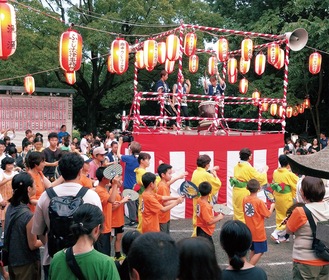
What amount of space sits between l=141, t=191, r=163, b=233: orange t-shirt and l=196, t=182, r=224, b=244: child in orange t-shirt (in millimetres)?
557

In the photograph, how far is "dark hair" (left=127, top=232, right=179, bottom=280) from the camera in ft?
7.02

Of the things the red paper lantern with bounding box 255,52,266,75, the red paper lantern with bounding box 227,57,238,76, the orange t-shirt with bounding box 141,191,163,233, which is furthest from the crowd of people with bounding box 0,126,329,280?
the red paper lantern with bounding box 227,57,238,76

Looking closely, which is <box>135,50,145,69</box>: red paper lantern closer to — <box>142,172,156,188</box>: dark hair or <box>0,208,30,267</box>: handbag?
<box>142,172,156,188</box>: dark hair

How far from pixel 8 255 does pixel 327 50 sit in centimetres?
1726

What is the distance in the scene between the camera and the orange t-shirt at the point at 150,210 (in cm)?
575

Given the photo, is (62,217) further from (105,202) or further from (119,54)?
(119,54)

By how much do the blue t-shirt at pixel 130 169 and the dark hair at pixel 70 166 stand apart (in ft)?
17.7

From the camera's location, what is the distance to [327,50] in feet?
59.3

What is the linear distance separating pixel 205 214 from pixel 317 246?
1.97m

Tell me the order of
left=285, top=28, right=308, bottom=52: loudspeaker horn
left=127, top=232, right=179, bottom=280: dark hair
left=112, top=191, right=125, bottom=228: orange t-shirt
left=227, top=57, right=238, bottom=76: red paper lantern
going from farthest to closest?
left=227, top=57, right=238, bottom=76: red paper lantern → left=285, top=28, right=308, bottom=52: loudspeaker horn → left=112, top=191, right=125, bottom=228: orange t-shirt → left=127, top=232, right=179, bottom=280: dark hair

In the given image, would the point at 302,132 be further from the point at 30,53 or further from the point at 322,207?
the point at 322,207

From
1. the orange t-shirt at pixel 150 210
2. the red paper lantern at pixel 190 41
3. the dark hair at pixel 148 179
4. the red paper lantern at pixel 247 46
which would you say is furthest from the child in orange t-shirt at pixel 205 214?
the red paper lantern at pixel 247 46

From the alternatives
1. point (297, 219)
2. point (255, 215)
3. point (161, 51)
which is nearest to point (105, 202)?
point (255, 215)

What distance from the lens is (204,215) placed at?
573cm
